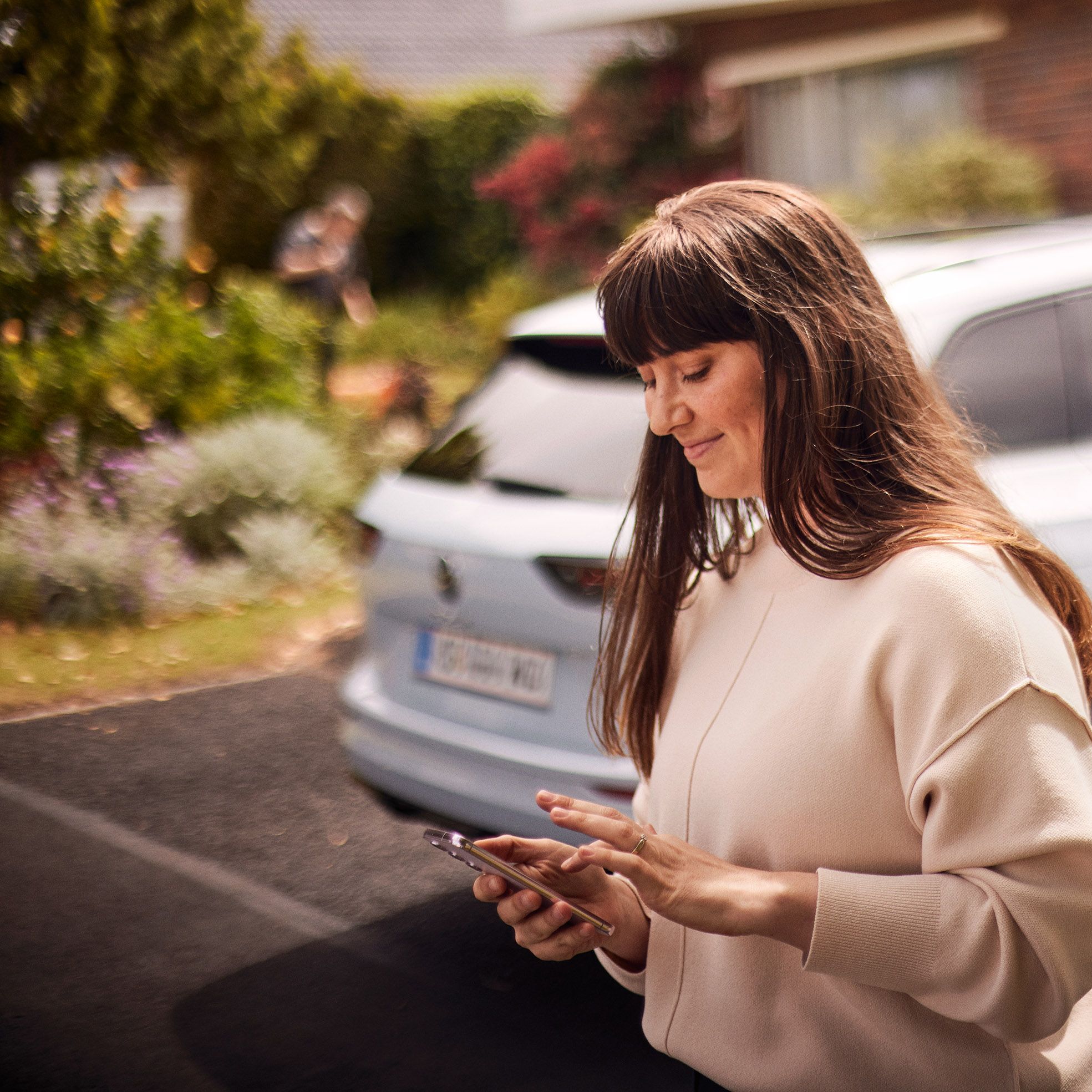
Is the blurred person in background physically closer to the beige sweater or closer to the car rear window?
the car rear window

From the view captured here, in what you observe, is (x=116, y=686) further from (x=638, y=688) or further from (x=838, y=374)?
(x=838, y=374)

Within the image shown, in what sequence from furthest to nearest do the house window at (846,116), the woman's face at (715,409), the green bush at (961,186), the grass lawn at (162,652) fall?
the house window at (846,116), the green bush at (961,186), the grass lawn at (162,652), the woman's face at (715,409)

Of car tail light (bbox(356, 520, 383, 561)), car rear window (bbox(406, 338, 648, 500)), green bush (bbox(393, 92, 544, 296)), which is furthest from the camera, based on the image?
green bush (bbox(393, 92, 544, 296))

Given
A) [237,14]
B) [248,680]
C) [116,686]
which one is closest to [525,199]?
[237,14]

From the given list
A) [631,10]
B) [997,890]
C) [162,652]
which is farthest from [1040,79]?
[997,890]

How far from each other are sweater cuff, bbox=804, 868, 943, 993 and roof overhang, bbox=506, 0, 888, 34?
41.0 feet

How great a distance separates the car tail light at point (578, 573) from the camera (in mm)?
3029

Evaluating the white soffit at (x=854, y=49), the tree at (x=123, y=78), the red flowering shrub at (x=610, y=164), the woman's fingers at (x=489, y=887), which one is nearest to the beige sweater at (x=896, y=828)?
the woman's fingers at (x=489, y=887)

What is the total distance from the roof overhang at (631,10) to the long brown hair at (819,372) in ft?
39.7

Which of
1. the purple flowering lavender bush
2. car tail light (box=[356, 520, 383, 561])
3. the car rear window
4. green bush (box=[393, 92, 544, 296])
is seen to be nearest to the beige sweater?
the car rear window

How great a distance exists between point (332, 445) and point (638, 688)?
713 centimetres

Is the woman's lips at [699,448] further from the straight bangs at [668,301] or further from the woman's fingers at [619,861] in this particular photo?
the woman's fingers at [619,861]

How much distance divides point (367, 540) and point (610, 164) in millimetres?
11178

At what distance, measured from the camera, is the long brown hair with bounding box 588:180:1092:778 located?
58.9 inches
